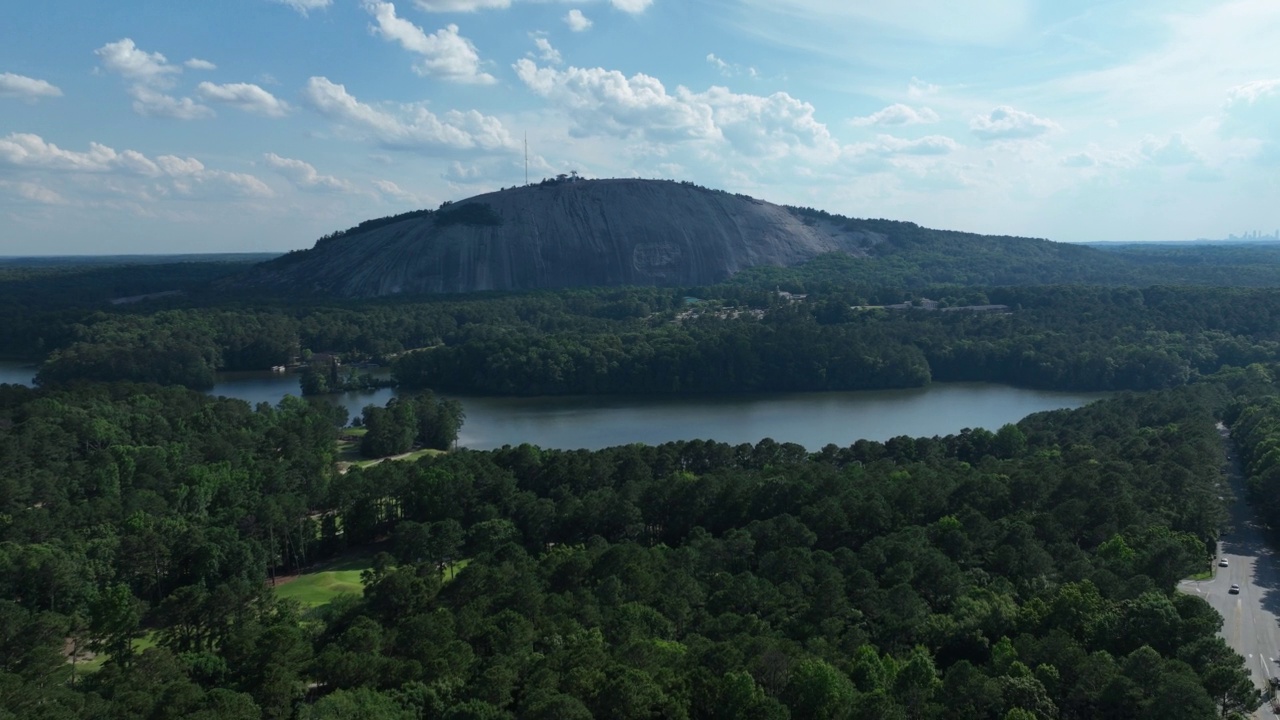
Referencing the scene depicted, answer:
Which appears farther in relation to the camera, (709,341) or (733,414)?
(709,341)

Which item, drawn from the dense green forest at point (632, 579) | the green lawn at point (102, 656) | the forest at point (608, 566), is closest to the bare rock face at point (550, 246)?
the forest at point (608, 566)

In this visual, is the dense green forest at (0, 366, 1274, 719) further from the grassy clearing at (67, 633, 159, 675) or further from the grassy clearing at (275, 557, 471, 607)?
the grassy clearing at (275, 557, 471, 607)

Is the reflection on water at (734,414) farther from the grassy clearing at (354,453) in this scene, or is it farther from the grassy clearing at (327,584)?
the grassy clearing at (327,584)

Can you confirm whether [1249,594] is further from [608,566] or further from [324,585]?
[324,585]

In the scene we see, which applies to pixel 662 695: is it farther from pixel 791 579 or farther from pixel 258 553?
pixel 258 553

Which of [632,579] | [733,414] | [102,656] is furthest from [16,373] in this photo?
[632,579]

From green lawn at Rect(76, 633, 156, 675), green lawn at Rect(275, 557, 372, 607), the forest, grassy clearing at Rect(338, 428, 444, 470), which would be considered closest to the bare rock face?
grassy clearing at Rect(338, 428, 444, 470)

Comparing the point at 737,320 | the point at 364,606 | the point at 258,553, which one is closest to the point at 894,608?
the point at 364,606
